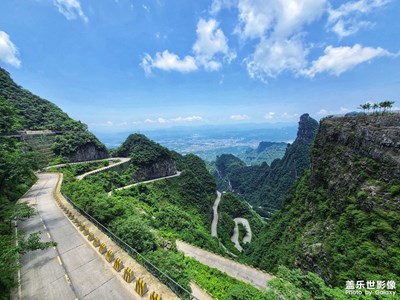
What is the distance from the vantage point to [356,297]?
11109mm

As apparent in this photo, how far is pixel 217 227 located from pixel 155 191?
83.6ft

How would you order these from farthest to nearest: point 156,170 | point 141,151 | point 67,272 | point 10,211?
point 156,170
point 141,151
point 10,211
point 67,272

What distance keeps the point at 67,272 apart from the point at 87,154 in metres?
54.6

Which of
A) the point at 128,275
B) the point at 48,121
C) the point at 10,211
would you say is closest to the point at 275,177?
the point at 48,121

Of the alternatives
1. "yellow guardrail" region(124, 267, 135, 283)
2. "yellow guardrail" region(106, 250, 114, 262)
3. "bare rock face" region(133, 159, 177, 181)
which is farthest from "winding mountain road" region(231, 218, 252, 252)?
"yellow guardrail" region(124, 267, 135, 283)

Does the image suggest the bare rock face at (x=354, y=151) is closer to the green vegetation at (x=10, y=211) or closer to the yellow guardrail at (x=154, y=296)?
the yellow guardrail at (x=154, y=296)

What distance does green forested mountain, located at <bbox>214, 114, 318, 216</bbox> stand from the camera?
11288 cm

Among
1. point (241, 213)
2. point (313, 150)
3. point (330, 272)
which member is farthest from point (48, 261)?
point (241, 213)

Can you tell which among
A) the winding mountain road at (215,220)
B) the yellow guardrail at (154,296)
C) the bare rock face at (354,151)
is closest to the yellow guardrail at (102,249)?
the yellow guardrail at (154,296)

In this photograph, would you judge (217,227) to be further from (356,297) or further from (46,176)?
(356,297)

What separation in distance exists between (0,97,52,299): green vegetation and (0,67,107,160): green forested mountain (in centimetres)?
2339

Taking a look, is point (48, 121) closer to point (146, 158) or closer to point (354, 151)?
point (146, 158)

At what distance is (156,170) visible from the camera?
71.6 metres

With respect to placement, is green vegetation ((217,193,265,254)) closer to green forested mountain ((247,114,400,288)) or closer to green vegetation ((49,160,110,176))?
green forested mountain ((247,114,400,288))
